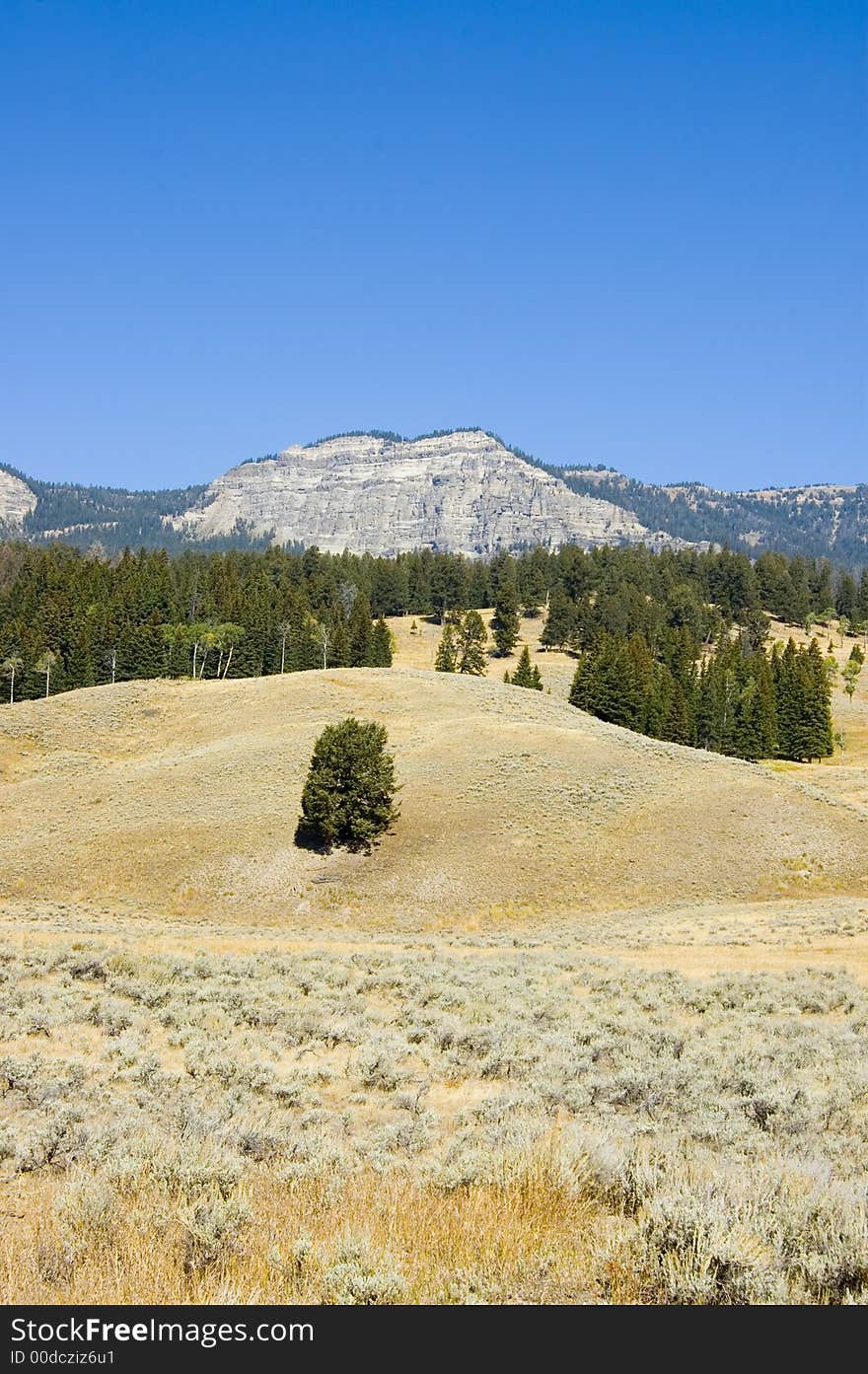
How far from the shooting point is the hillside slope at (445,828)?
144ft

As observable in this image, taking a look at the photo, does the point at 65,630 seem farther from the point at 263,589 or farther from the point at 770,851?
the point at 770,851

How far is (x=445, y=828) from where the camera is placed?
161 ft

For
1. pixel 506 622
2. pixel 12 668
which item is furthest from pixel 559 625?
pixel 12 668

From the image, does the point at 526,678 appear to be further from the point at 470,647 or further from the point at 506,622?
the point at 506,622

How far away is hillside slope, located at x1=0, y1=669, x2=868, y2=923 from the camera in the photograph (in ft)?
144

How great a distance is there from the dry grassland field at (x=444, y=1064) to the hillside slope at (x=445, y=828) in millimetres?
248

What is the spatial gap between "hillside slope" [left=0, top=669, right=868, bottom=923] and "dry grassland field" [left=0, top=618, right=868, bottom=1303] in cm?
25

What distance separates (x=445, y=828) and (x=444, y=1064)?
113 ft

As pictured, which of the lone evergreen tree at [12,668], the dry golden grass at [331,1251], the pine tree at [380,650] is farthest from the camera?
the pine tree at [380,650]

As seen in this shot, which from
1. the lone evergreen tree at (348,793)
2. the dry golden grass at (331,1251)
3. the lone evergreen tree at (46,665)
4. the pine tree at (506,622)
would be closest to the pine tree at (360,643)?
the pine tree at (506,622)

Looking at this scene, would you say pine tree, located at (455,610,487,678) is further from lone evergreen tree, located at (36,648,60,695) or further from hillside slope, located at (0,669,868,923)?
lone evergreen tree, located at (36,648,60,695)

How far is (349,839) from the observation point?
48.3m

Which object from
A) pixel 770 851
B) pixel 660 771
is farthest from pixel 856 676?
pixel 770 851

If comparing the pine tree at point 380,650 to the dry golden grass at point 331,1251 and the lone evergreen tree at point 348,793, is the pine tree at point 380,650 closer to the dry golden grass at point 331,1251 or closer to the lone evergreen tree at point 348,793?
the lone evergreen tree at point 348,793
